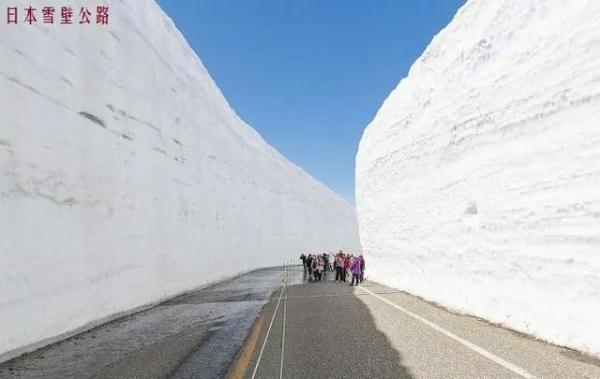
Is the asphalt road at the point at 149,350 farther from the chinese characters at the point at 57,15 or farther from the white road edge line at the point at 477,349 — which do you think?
the chinese characters at the point at 57,15

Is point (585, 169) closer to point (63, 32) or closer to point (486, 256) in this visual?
point (486, 256)

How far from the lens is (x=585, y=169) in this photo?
6.23 meters

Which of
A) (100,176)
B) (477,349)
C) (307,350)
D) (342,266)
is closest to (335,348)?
(307,350)

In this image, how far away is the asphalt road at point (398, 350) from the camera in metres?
5.03

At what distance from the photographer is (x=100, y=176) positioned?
1069 cm

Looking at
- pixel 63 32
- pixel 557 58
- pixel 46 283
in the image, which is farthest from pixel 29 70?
pixel 557 58

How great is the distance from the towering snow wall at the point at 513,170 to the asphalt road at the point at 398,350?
2.41ft

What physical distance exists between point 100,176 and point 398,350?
7.75 meters

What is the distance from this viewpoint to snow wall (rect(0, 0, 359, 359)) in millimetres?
7512

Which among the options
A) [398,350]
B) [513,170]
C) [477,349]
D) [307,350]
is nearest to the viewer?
[477,349]

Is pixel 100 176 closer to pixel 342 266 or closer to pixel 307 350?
pixel 307 350

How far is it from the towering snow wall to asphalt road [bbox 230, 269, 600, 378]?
0.73 meters

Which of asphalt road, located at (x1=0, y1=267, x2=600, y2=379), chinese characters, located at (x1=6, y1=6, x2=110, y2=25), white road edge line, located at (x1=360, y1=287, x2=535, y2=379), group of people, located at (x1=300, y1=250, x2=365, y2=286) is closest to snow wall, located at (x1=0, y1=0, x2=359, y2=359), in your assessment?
chinese characters, located at (x1=6, y1=6, x2=110, y2=25)

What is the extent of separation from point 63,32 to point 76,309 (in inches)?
221
